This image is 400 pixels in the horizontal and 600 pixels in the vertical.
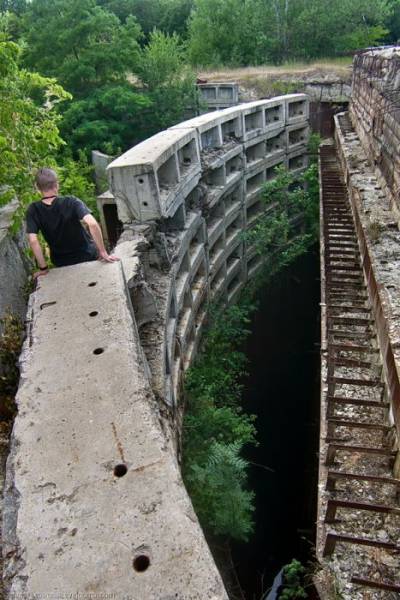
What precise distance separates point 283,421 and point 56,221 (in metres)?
8.76

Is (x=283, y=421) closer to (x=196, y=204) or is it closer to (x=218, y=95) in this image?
(x=196, y=204)

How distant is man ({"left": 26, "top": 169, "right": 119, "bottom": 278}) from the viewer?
17.1 feet

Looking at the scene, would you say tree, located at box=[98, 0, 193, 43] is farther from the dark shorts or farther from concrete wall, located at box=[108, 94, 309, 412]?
the dark shorts

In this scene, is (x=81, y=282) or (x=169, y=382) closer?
(x=81, y=282)

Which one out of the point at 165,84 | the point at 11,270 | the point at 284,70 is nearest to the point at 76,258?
the point at 11,270

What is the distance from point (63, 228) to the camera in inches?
215

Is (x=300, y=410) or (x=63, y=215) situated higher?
(x=63, y=215)

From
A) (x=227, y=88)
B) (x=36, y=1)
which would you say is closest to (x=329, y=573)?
(x=227, y=88)

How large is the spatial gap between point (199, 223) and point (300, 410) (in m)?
5.55

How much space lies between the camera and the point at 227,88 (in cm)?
2608


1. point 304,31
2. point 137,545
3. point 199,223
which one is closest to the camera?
point 137,545

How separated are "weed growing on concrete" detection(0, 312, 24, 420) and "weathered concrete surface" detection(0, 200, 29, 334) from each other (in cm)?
32

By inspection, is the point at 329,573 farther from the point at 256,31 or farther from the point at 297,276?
the point at 256,31

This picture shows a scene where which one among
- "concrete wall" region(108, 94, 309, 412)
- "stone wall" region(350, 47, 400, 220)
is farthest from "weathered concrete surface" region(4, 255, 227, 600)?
"stone wall" region(350, 47, 400, 220)
